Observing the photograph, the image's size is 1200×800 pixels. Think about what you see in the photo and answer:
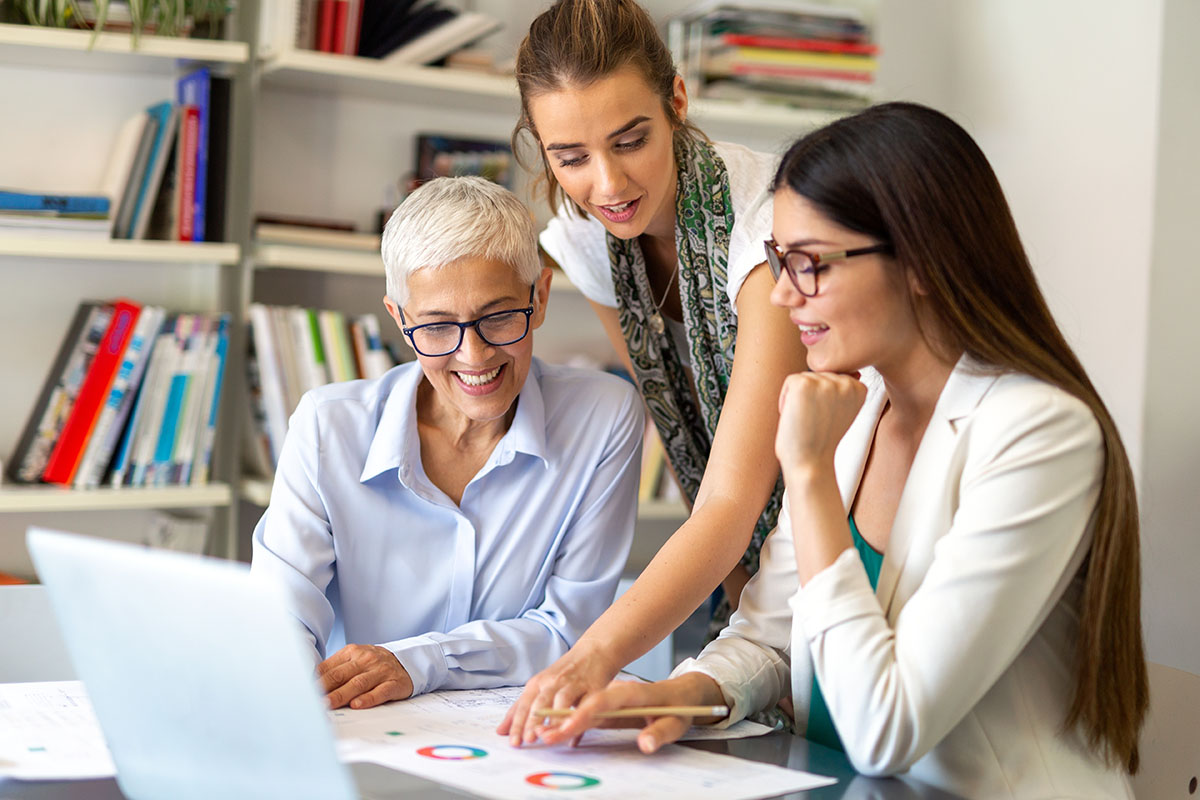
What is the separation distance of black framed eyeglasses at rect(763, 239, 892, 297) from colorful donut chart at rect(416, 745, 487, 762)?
0.52 metres

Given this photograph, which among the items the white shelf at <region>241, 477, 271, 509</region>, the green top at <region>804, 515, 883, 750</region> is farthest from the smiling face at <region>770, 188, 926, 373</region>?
the white shelf at <region>241, 477, 271, 509</region>

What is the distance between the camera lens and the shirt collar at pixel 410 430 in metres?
1.44

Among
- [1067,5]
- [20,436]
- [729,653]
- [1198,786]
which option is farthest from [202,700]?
[1067,5]

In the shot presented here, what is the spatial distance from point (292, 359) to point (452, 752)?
5.14ft

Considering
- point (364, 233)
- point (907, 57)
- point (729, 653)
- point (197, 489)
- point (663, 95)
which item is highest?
point (907, 57)

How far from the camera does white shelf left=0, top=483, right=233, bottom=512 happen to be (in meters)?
2.28

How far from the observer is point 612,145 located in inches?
57.8

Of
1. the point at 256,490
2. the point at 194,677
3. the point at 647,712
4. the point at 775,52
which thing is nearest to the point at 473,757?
the point at 647,712

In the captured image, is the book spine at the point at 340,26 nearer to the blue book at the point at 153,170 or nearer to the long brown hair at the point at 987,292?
the blue book at the point at 153,170

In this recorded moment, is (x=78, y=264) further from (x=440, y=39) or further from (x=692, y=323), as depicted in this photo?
(x=692, y=323)

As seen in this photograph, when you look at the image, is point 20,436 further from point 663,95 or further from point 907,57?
point 907,57

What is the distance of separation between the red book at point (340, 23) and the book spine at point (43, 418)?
2.38 ft

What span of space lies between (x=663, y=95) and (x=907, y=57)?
5.50 ft

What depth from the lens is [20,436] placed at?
2.45m
